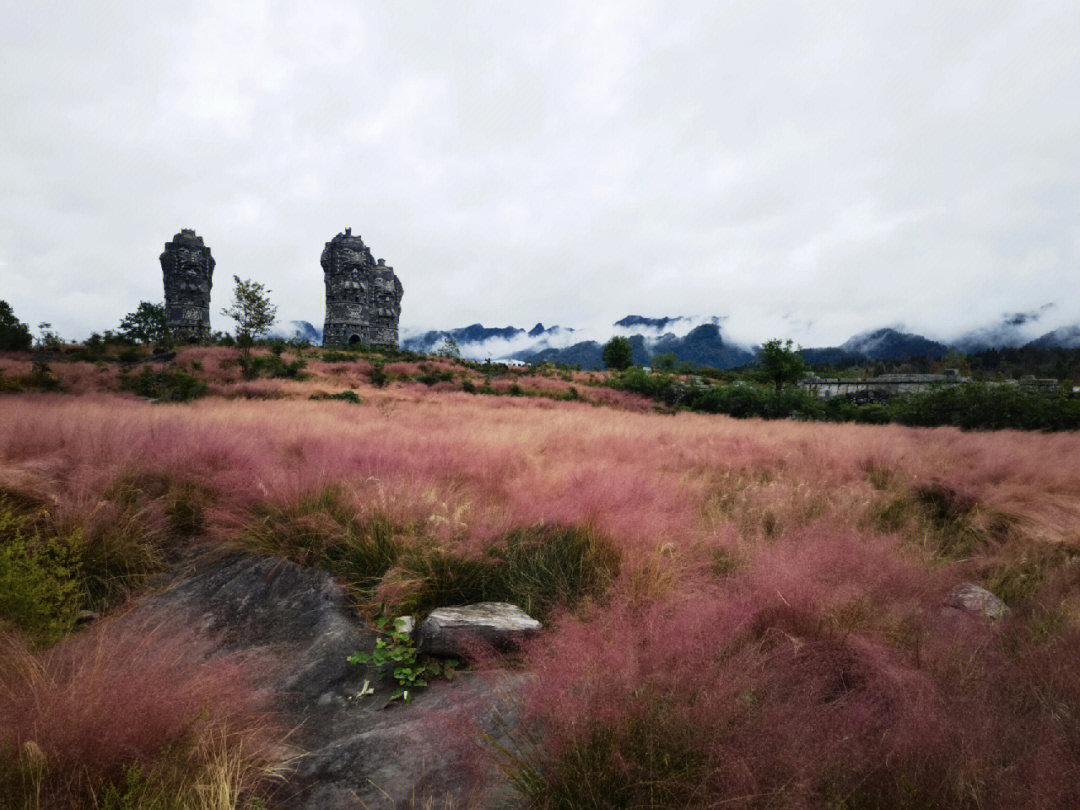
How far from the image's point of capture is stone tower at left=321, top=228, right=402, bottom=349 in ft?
116

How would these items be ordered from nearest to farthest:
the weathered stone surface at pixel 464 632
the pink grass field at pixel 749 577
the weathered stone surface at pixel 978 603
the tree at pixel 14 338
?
the pink grass field at pixel 749 577 → the weathered stone surface at pixel 464 632 → the weathered stone surface at pixel 978 603 → the tree at pixel 14 338

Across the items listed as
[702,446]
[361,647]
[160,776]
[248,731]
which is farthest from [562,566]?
[702,446]

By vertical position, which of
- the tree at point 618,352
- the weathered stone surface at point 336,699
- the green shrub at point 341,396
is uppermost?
the tree at point 618,352

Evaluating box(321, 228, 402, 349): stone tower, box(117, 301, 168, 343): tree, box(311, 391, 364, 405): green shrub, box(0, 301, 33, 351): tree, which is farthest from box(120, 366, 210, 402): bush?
box(117, 301, 168, 343): tree

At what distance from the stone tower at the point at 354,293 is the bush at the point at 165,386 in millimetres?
21226

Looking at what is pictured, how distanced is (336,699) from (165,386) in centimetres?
1563

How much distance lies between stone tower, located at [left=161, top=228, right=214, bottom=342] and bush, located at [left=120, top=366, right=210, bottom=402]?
24906 millimetres

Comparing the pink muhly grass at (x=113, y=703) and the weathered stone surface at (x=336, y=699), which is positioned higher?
the pink muhly grass at (x=113, y=703)

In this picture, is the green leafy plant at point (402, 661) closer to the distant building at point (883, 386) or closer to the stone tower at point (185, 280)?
the distant building at point (883, 386)

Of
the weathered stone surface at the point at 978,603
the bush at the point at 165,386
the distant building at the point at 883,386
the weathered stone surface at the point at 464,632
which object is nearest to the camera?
the weathered stone surface at the point at 464,632

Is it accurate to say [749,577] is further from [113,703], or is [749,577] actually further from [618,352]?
[618,352]

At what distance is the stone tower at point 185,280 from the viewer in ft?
116

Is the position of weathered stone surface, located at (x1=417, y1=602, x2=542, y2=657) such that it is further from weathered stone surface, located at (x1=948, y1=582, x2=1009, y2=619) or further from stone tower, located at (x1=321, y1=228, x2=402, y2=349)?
stone tower, located at (x1=321, y1=228, x2=402, y2=349)

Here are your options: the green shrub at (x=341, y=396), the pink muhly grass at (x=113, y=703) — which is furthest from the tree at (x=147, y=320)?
the pink muhly grass at (x=113, y=703)
